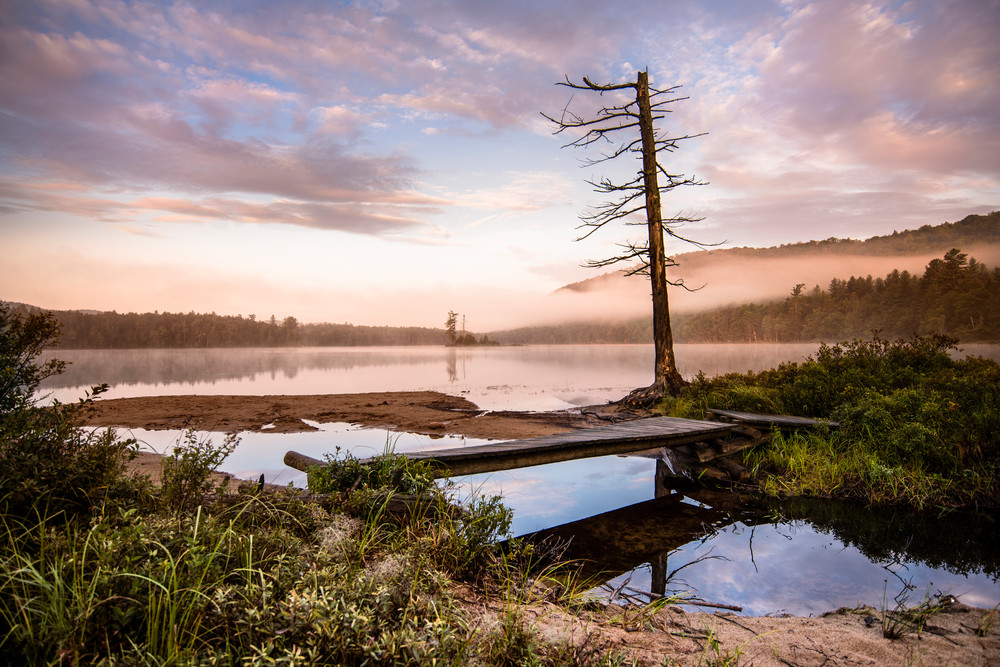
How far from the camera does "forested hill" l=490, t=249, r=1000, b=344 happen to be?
3572cm

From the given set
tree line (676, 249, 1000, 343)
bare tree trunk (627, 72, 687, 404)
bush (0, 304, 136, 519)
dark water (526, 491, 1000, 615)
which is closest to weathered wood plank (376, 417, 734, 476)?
dark water (526, 491, 1000, 615)

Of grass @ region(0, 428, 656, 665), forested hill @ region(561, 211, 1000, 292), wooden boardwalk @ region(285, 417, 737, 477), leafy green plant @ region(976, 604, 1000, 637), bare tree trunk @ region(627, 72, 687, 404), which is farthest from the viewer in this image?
forested hill @ region(561, 211, 1000, 292)

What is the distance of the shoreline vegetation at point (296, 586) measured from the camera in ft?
7.46

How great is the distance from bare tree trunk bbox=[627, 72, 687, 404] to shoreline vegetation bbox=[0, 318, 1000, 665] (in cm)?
1128

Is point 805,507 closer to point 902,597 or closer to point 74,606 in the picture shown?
point 902,597

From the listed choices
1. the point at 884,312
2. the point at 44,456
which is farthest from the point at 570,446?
the point at 884,312

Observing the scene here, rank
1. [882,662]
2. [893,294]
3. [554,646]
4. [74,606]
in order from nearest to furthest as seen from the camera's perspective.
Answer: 1. [74,606]
2. [554,646]
3. [882,662]
4. [893,294]

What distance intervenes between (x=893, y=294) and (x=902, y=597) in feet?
235

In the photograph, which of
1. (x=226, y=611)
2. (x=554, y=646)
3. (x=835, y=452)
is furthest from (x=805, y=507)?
(x=226, y=611)

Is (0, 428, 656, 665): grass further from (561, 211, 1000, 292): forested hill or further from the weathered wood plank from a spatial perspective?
(561, 211, 1000, 292): forested hill

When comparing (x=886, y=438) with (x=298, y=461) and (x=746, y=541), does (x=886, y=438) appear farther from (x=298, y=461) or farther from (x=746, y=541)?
(x=298, y=461)

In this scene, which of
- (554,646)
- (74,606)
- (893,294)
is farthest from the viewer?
(893,294)

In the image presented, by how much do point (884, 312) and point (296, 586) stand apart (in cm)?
7234

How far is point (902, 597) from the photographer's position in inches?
174
